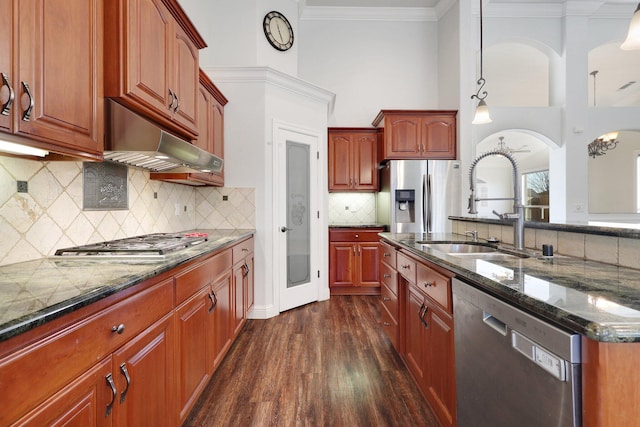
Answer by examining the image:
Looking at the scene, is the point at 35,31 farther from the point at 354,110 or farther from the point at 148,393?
the point at 354,110

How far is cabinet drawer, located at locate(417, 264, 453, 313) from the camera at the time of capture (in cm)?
144

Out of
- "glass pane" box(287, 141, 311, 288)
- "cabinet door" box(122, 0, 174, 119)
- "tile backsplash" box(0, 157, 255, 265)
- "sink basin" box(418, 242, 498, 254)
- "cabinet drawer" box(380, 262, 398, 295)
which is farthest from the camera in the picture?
"glass pane" box(287, 141, 311, 288)

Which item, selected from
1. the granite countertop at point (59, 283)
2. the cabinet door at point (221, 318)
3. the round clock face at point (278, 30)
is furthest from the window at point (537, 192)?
the granite countertop at point (59, 283)

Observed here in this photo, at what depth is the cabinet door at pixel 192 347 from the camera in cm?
155

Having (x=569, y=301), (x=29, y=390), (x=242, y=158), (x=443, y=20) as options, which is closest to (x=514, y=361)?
(x=569, y=301)

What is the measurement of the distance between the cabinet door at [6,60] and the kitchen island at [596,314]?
162cm

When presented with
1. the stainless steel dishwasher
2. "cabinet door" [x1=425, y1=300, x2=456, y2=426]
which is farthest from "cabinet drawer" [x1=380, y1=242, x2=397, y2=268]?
the stainless steel dishwasher

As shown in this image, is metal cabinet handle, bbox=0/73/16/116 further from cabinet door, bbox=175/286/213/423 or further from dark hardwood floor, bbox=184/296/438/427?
dark hardwood floor, bbox=184/296/438/427

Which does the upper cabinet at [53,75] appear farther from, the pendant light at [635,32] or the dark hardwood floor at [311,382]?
the pendant light at [635,32]

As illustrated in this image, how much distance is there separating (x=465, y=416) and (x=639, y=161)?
28.1ft

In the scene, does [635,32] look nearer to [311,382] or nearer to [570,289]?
[570,289]

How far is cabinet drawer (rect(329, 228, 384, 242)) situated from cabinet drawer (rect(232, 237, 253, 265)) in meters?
1.37

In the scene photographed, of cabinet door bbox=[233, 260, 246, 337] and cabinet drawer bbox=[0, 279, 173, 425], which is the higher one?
cabinet drawer bbox=[0, 279, 173, 425]

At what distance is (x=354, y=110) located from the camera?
193 inches
